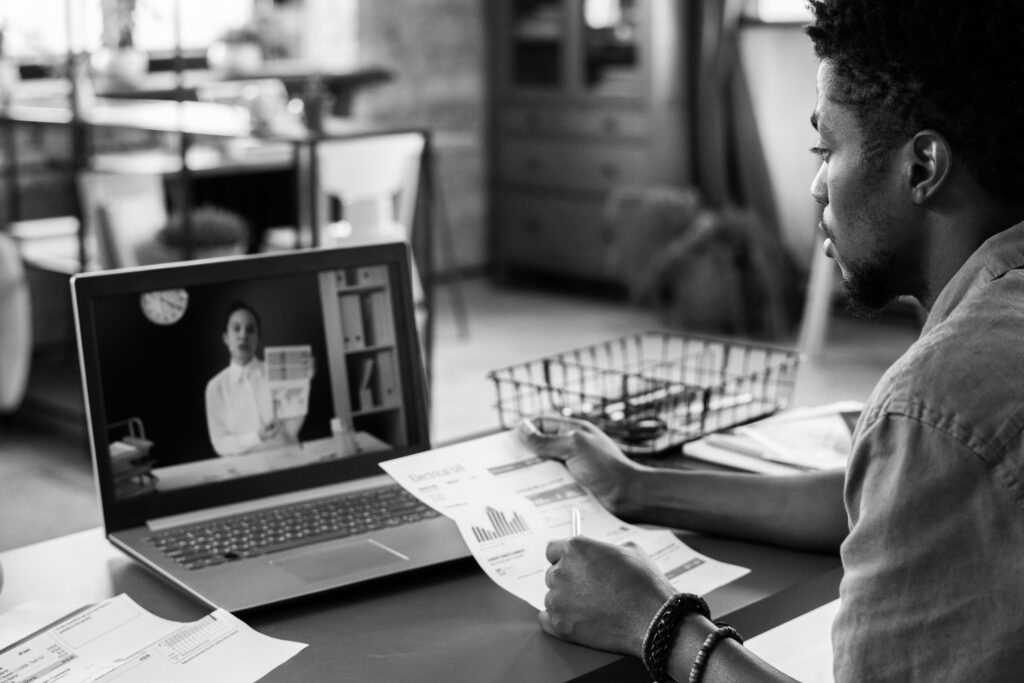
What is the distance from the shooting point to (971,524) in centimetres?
79

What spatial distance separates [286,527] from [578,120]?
469 centimetres

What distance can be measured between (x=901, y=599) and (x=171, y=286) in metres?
0.76

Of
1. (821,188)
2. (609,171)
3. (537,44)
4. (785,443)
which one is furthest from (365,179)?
(821,188)

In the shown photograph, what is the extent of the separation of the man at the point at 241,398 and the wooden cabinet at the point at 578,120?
14.0 feet

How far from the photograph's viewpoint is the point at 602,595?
104 cm

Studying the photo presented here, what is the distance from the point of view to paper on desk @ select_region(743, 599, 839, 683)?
1.70m

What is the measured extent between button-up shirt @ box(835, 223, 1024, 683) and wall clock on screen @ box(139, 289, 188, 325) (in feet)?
2.30

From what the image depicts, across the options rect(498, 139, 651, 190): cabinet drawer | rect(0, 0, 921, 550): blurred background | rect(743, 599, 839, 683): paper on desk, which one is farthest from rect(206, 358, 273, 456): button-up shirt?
rect(498, 139, 651, 190): cabinet drawer

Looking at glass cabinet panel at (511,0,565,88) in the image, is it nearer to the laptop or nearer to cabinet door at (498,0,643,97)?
cabinet door at (498,0,643,97)

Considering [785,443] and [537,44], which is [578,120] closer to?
[537,44]

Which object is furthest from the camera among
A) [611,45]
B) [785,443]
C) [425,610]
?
[611,45]

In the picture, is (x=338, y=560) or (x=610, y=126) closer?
(x=338, y=560)

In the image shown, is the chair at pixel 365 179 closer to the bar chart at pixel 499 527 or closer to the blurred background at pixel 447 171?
the blurred background at pixel 447 171

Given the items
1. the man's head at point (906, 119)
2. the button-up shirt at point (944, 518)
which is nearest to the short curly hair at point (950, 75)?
the man's head at point (906, 119)
